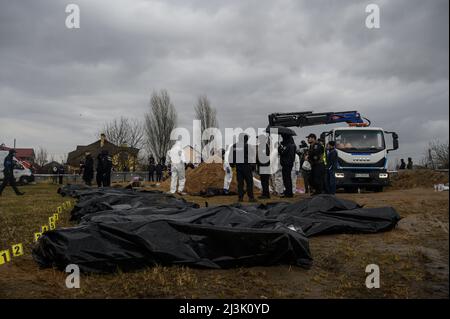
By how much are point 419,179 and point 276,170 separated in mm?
10546

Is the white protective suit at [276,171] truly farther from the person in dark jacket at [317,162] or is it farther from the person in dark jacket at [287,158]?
the person in dark jacket at [317,162]

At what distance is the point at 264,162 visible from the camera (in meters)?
12.2

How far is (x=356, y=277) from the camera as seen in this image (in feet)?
12.5

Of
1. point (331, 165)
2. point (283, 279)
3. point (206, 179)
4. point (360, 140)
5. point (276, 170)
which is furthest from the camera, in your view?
point (206, 179)

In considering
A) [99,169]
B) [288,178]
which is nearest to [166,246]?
[288,178]

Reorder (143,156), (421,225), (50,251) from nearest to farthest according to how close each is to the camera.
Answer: (50,251), (421,225), (143,156)

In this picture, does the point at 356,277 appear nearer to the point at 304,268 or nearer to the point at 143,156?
the point at 304,268

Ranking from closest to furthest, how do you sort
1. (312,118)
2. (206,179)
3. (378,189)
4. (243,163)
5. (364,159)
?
(243,163), (364,159), (378,189), (206,179), (312,118)

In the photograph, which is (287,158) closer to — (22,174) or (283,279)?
(283,279)

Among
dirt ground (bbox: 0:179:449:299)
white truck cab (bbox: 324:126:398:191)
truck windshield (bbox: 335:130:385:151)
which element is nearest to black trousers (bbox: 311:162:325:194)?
white truck cab (bbox: 324:126:398:191)

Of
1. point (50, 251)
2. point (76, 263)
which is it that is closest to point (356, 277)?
point (76, 263)

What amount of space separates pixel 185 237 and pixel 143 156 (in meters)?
42.4

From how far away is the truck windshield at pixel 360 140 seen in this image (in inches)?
591
